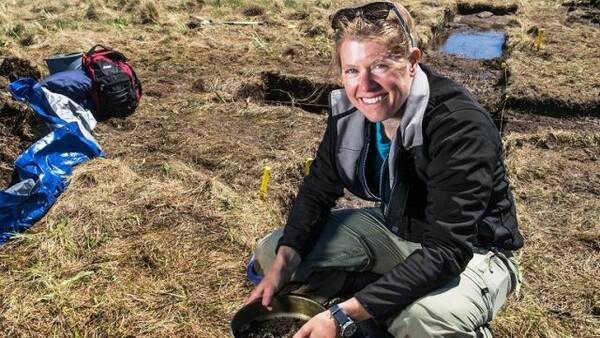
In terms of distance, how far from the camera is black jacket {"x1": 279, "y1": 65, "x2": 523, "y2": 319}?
68.9 inches

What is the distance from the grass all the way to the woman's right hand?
481mm

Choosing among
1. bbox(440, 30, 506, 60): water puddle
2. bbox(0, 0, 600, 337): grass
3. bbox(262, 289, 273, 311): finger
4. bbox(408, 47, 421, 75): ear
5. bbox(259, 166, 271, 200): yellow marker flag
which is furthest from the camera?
bbox(440, 30, 506, 60): water puddle

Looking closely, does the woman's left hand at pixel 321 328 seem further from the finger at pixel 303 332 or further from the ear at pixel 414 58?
the ear at pixel 414 58

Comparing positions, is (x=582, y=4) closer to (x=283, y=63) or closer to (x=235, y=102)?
(x=283, y=63)

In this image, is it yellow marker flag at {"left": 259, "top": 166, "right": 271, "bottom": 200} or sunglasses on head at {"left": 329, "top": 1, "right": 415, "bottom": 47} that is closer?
sunglasses on head at {"left": 329, "top": 1, "right": 415, "bottom": 47}

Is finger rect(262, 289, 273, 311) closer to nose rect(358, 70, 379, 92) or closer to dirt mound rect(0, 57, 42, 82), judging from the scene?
nose rect(358, 70, 379, 92)

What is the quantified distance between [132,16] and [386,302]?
946cm

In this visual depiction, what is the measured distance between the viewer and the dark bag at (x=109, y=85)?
5.05 meters

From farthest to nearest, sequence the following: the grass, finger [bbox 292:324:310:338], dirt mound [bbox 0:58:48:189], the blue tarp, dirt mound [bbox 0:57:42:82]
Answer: dirt mound [bbox 0:57:42:82], dirt mound [bbox 0:58:48:189], the blue tarp, the grass, finger [bbox 292:324:310:338]

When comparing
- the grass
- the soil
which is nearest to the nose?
the grass

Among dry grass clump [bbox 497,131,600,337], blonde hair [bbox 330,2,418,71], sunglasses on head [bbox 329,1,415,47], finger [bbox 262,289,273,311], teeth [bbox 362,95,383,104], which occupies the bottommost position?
dry grass clump [bbox 497,131,600,337]

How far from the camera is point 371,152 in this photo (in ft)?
7.02

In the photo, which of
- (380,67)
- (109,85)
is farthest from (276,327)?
(109,85)

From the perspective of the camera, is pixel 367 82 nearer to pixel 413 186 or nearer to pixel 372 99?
pixel 372 99
